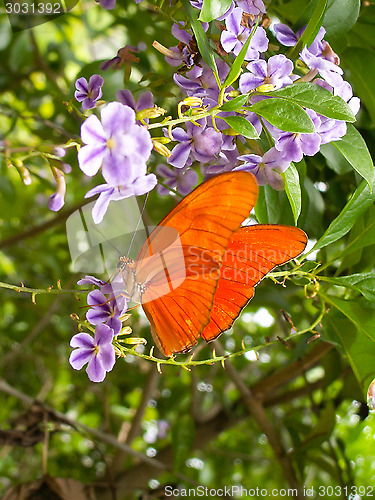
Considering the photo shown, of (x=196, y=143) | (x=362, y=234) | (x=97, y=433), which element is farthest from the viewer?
(x=97, y=433)

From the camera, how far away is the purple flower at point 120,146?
0.97 feet

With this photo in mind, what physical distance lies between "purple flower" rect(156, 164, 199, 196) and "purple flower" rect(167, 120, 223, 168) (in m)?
0.05

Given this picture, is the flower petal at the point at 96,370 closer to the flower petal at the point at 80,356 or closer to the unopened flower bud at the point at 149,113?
the flower petal at the point at 80,356

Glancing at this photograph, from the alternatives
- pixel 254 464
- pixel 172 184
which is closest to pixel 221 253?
pixel 172 184

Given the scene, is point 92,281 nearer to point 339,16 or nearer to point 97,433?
point 339,16

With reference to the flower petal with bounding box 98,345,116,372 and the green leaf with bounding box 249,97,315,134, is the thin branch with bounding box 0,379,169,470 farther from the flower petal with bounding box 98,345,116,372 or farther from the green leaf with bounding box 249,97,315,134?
the green leaf with bounding box 249,97,315,134

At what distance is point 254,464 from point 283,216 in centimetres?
120

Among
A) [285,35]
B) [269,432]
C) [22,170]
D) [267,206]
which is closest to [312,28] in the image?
[285,35]

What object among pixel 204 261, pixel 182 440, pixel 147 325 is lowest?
pixel 182 440

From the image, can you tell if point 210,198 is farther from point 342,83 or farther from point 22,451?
point 22,451

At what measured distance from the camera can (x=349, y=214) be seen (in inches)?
19.0

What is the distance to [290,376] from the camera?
2.89ft

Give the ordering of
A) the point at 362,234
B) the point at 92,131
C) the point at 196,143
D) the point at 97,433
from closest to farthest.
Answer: the point at 92,131, the point at 196,143, the point at 362,234, the point at 97,433

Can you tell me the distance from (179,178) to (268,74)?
128 millimetres
